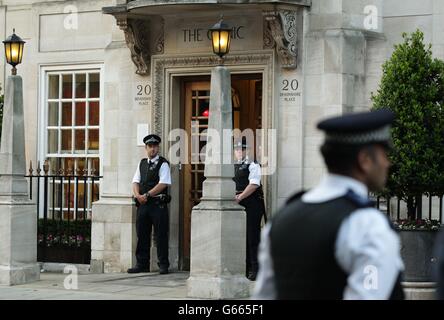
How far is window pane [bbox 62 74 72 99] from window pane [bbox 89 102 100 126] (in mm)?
434

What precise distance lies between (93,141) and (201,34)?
2.71 metres

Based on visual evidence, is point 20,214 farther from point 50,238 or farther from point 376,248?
point 376,248

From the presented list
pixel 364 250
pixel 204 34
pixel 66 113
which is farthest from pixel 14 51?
pixel 364 250

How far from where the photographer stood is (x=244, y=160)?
14.2m

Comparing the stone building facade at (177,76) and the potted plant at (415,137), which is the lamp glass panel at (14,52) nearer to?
the stone building facade at (177,76)

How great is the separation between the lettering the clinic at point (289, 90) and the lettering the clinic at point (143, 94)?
89.5 inches

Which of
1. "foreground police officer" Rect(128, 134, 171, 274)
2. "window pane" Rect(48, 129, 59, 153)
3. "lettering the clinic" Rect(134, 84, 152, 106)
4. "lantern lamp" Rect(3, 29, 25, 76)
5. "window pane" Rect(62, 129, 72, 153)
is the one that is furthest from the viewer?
"window pane" Rect(48, 129, 59, 153)

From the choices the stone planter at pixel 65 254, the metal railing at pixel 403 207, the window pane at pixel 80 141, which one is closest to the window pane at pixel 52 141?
the window pane at pixel 80 141

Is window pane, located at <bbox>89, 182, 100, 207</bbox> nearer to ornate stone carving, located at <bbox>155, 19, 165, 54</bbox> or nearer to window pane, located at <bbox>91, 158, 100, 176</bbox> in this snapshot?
window pane, located at <bbox>91, 158, 100, 176</bbox>

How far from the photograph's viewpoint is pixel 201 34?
14.9 meters

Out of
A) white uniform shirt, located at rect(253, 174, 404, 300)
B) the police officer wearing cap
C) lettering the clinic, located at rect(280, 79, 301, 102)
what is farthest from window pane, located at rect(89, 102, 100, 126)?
white uniform shirt, located at rect(253, 174, 404, 300)

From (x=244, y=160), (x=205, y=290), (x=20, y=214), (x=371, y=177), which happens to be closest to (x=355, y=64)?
(x=244, y=160)

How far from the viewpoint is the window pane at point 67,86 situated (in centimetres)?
1661

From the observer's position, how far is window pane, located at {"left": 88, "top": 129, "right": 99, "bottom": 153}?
16359 millimetres
